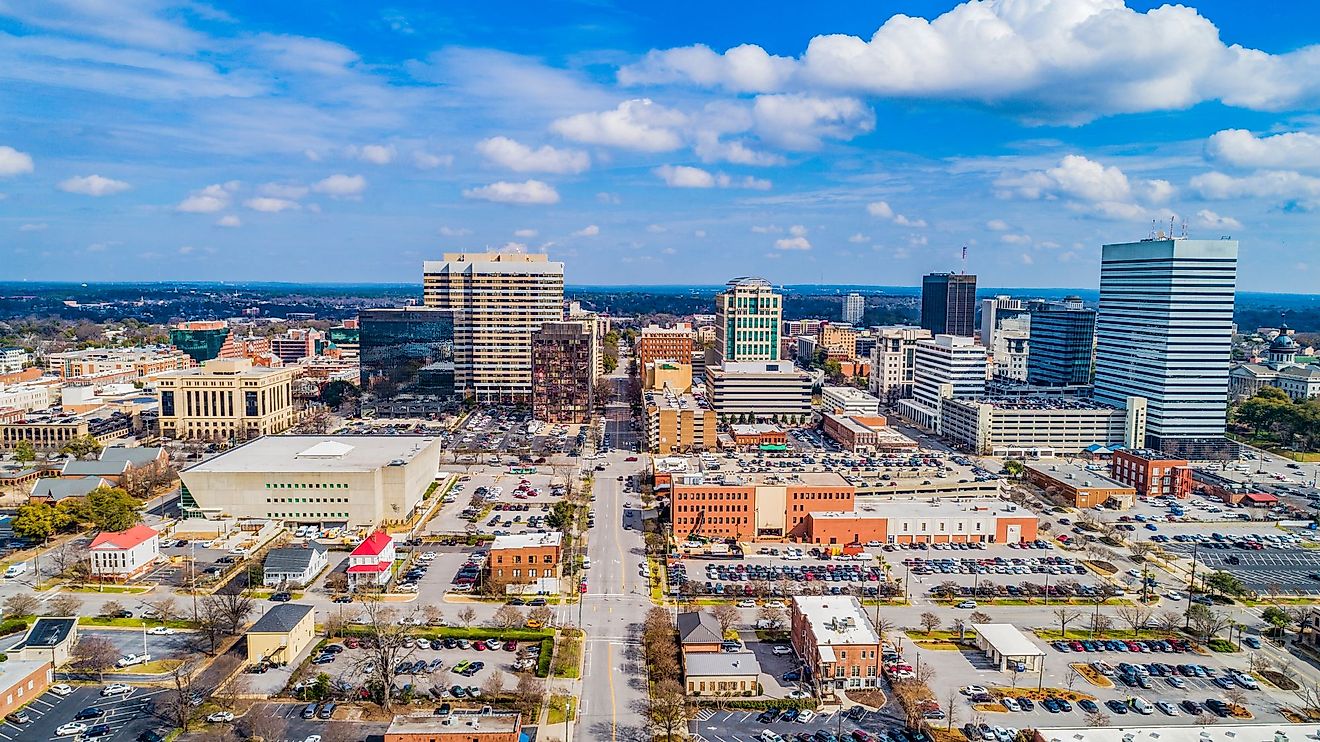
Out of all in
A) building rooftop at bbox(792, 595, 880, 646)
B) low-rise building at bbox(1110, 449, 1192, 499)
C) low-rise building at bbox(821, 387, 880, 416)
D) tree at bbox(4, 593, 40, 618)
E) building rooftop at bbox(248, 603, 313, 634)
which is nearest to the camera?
building rooftop at bbox(792, 595, 880, 646)

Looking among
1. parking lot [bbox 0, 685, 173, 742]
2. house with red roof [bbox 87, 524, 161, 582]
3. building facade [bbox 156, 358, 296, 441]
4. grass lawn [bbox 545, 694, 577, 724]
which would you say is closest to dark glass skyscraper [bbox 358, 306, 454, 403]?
building facade [bbox 156, 358, 296, 441]

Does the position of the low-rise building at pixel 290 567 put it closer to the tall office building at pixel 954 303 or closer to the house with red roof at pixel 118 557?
the house with red roof at pixel 118 557

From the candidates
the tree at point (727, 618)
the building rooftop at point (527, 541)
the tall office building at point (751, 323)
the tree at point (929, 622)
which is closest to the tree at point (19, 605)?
the building rooftop at point (527, 541)

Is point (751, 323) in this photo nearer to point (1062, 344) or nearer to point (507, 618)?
point (1062, 344)

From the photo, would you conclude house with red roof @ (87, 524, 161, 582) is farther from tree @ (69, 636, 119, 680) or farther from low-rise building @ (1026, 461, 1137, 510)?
low-rise building @ (1026, 461, 1137, 510)

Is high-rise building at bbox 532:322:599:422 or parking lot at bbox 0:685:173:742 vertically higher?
high-rise building at bbox 532:322:599:422

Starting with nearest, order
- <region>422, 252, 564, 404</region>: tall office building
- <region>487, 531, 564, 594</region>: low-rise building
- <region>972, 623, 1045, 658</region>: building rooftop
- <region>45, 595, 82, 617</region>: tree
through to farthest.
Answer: <region>972, 623, 1045, 658</region>: building rooftop → <region>45, 595, 82, 617</region>: tree → <region>487, 531, 564, 594</region>: low-rise building → <region>422, 252, 564, 404</region>: tall office building
